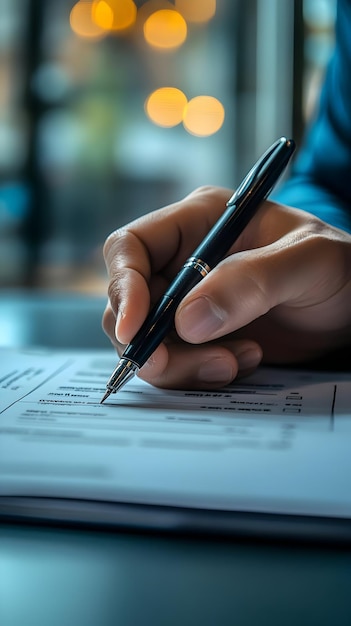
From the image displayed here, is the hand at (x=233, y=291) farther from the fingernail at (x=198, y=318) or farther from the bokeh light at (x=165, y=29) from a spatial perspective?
the bokeh light at (x=165, y=29)

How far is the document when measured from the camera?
0.83ft

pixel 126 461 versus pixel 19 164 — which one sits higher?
pixel 126 461

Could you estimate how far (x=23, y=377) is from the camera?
0.45 meters

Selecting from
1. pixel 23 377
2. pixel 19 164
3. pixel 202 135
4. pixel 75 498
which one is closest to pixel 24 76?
pixel 19 164

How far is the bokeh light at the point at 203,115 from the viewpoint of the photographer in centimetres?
299

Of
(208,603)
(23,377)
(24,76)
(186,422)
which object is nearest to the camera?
(208,603)

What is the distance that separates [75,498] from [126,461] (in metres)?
0.03

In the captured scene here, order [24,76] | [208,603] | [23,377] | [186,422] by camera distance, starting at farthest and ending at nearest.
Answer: [24,76] < [23,377] < [186,422] < [208,603]

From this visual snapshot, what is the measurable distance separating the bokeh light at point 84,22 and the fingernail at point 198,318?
2.89 m

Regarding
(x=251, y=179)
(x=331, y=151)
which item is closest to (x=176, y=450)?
(x=251, y=179)

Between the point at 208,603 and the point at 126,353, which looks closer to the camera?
the point at 208,603

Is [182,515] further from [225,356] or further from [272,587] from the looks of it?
[225,356]

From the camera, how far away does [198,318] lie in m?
0.40

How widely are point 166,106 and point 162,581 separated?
3.01 metres
